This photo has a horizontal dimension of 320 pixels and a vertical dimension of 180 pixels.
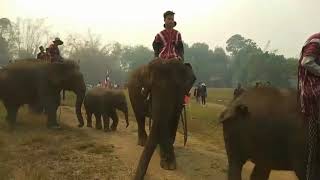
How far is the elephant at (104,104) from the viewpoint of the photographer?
1733cm

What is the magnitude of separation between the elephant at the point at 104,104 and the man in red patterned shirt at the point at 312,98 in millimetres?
10033

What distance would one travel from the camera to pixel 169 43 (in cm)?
1171

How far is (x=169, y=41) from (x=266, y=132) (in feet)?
14.0

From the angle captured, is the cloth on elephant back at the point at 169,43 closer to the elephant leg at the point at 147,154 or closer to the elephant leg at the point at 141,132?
the elephant leg at the point at 147,154

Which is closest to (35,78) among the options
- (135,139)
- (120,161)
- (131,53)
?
(135,139)

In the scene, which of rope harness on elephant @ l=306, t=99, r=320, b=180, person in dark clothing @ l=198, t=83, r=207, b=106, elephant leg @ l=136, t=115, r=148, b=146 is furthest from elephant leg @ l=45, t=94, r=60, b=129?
person in dark clothing @ l=198, t=83, r=207, b=106

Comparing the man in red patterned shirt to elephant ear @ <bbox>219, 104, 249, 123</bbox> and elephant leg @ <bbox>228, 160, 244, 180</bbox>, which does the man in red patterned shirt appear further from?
elephant leg @ <bbox>228, 160, 244, 180</bbox>

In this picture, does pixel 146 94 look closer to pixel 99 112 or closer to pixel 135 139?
pixel 135 139

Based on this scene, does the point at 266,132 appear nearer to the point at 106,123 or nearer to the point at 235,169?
Result: the point at 235,169

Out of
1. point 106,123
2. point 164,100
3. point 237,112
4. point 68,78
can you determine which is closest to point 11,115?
point 68,78

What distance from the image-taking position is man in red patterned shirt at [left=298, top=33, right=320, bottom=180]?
23.7 feet

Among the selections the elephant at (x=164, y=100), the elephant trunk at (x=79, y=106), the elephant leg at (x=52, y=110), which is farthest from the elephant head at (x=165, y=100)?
the elephant trunk at (x=79, y=106)

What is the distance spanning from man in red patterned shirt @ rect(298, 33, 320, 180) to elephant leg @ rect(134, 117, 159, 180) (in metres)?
3.37

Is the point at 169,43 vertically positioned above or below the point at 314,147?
above
